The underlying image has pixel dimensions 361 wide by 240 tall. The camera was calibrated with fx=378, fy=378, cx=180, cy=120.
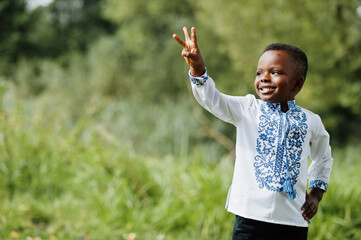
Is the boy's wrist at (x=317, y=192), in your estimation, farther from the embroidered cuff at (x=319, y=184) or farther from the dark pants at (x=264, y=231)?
the dark pants at (x=264, y=231)

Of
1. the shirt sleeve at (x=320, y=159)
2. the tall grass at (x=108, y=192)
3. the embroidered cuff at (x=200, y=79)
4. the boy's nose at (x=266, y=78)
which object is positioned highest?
the boy's nose at (x=266, y=78)

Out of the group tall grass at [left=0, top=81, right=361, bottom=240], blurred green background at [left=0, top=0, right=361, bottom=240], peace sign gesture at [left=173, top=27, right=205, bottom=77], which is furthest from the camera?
blurred green background at [left=0, top=0, right=361, bottom=240]

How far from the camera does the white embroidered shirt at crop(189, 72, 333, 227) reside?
1.83 m

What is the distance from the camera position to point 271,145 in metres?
1.87

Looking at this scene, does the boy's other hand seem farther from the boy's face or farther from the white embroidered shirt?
the boy's face

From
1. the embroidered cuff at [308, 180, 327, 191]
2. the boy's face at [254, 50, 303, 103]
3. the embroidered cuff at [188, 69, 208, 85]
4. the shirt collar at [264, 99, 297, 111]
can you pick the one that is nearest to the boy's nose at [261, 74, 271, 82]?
the boy's face at [254, 50, 303, 103]

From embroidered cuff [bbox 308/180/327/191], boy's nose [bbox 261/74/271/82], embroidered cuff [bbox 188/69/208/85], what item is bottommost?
embroidered cuff [bbox 308/180/327/191]

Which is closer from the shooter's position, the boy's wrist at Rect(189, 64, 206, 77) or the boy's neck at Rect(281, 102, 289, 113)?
the boy's wrist at Rect(189, 64, 206, 77)

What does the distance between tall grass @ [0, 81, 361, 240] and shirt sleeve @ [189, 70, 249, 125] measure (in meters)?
1.85

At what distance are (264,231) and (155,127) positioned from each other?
7484mm

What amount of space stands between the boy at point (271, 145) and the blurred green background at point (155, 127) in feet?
5.53

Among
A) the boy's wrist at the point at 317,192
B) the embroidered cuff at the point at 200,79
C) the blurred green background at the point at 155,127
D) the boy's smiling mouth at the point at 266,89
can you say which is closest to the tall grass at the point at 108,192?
the blurred green background at the point at 155,127

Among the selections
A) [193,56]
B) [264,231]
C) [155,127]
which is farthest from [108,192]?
[155,127]

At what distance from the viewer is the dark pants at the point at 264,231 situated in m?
1.88
